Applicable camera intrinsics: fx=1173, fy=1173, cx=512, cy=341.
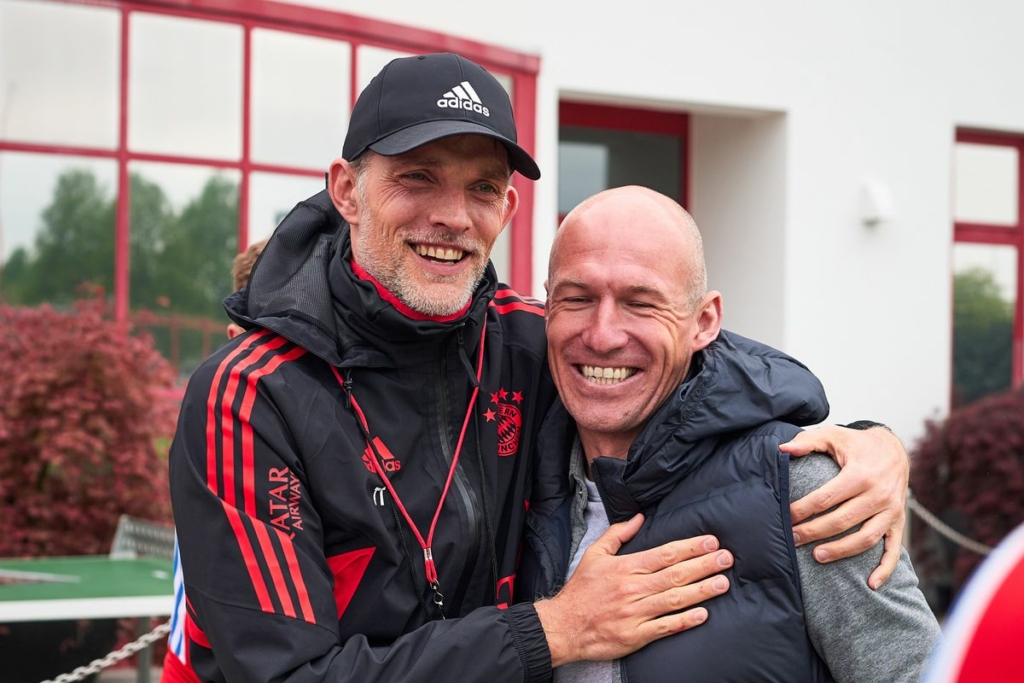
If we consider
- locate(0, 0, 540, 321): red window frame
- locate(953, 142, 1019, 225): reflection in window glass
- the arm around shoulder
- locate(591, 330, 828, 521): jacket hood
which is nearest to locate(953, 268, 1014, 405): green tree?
locate(953, 142, 1019, 225): reflection in window glass

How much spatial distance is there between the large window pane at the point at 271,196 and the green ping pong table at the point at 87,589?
76.8 inches

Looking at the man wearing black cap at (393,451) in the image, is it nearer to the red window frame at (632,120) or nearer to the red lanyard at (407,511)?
the red lanyard at (407,511)

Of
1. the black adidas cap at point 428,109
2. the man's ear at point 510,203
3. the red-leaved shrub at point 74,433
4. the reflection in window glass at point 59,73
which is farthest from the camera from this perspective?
the reflection in window glass at point 59,73

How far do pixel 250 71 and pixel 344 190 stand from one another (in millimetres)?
4034

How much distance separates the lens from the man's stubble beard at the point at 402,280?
2447 millimetres

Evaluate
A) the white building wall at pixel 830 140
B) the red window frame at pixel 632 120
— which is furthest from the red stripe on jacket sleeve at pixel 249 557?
the red window frame at pixel 632 120

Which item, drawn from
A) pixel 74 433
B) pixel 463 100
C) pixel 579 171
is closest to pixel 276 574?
pixel 463 100

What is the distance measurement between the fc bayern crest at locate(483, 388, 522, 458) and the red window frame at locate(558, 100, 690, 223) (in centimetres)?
519

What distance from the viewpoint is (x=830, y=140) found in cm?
792

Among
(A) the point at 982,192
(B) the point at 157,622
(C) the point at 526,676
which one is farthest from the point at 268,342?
(A) the point at 982,192

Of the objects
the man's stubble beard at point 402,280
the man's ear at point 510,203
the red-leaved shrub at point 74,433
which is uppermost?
the man's ear at point 510,203

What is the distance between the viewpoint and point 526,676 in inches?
85.7

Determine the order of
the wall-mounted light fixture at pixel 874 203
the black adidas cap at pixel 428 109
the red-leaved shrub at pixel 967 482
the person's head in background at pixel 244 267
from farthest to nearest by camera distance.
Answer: the wall-mounted light fixture at pixel 874 203, the red-leaved shrub at pixel 967 482, the person's head in background at pixel 244 267, the black adidas cap at pixel 428 109

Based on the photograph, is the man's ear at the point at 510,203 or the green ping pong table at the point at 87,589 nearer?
the man's ear at the point at 510,203
